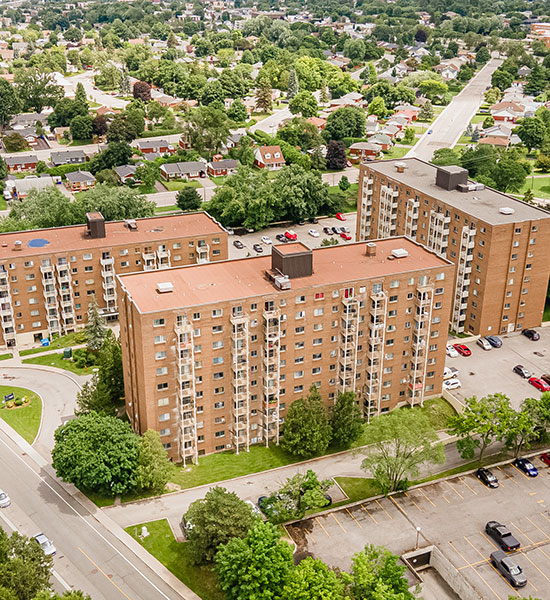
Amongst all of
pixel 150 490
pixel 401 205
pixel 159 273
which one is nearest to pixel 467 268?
pixel 401 205

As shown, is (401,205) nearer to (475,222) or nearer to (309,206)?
(475,222)

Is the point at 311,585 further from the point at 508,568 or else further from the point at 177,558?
the point at 508,568

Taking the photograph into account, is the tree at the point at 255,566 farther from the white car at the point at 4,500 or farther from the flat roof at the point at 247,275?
the white car at the point at 4,500

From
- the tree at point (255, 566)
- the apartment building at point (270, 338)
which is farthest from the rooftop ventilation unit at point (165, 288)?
the tree at point (255, 566)

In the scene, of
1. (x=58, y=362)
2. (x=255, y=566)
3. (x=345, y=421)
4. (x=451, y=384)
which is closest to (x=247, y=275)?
(x=345, y=421)

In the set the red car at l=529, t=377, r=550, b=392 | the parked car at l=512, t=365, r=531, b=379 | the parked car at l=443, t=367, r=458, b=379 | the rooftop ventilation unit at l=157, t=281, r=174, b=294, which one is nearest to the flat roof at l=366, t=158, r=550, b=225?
the parked car at l=512, t=365, r=531, b=379

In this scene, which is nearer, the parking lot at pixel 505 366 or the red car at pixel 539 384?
the red car at pixel 539 384
